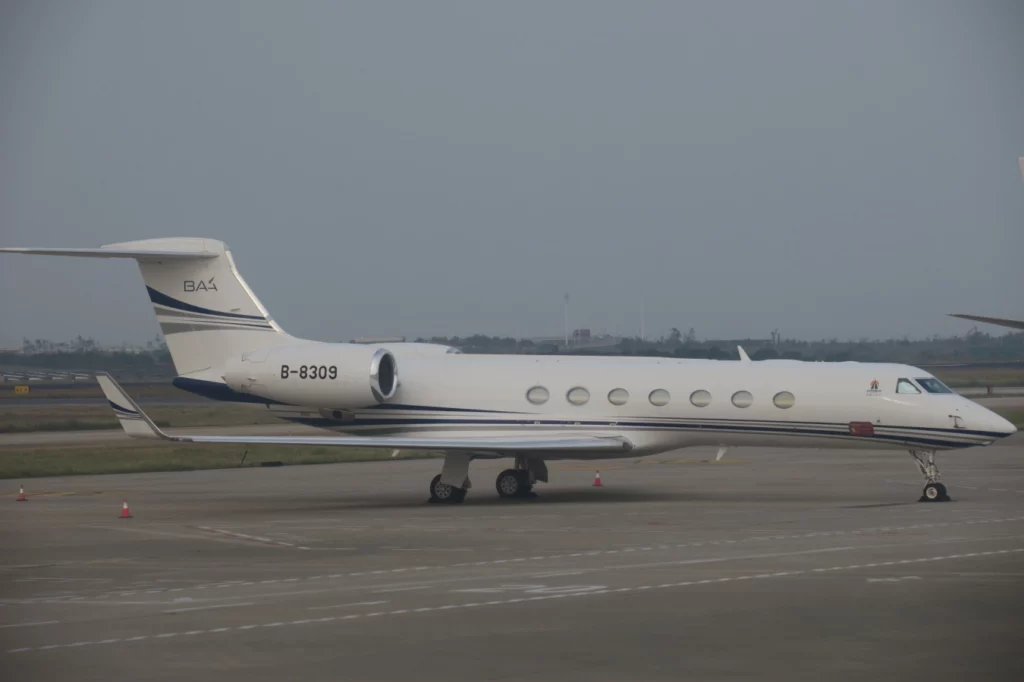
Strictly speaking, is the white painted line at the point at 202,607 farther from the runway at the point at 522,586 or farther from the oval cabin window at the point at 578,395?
the oval cabin window at the point at 578,395

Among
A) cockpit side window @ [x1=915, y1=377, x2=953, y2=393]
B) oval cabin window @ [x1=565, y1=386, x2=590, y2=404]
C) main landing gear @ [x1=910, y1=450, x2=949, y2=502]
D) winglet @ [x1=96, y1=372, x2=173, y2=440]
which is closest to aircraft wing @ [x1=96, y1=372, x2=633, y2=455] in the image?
winglet @ [x1=96, y1=372, x2=173, y2=440]

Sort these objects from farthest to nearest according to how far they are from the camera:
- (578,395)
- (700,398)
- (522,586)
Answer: (578,395) → (700,398) → (522,586)

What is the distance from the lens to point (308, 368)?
23984mm

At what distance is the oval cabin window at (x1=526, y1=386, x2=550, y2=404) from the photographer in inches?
960

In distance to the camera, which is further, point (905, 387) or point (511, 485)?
point (511, 485)

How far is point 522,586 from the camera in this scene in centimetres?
Answer: 1322

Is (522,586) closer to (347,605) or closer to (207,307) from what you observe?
(347,605)

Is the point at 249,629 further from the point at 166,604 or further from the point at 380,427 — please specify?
the point at 380,427

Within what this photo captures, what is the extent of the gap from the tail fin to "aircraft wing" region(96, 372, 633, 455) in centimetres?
269

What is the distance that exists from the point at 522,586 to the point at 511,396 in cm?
1135

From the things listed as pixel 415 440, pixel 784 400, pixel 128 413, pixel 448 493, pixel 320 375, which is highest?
pixel 320 375

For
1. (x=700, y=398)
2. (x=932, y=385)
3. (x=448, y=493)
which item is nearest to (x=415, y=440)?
(x=448, y=493)

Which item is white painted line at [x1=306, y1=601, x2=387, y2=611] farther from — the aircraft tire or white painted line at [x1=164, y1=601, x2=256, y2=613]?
the aircraft tire

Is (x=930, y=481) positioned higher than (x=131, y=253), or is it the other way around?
(x=131, y=253)
